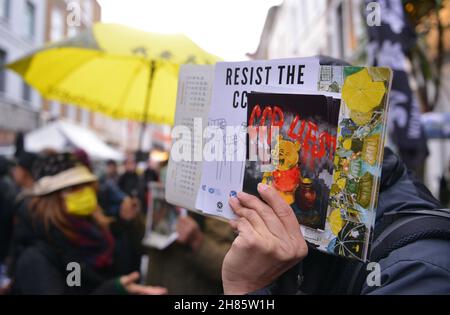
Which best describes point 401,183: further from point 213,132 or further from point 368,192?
point 213,132

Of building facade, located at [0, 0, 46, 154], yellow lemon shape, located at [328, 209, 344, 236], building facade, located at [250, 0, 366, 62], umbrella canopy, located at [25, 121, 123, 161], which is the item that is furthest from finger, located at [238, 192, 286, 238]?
building facade, located at [250, 0, 366, 62]

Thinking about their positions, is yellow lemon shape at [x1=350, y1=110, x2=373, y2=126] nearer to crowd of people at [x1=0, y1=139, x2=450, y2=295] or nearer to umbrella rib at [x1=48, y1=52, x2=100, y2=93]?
Answer: crowd of people at [x1=0, y1=139, x2=450, y2=295]

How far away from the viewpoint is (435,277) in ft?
2.68

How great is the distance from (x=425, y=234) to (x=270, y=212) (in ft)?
1.22

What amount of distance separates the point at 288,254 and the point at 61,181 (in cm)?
182

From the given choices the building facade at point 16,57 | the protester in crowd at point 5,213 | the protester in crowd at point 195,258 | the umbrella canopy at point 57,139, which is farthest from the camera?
the umbrella canopy at point 57,139

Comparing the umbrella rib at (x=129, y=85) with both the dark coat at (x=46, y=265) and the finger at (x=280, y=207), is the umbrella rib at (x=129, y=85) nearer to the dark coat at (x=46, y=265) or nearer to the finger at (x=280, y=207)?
the dark coat at (x=46, y=265)

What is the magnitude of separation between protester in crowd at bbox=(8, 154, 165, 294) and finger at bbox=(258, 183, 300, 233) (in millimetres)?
1330

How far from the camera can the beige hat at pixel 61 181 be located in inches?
88.7

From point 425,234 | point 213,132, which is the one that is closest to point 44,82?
point 213,132

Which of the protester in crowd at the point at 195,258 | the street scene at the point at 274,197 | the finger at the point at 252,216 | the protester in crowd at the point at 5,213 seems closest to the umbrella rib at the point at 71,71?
the protester in crowd at the point at 5,213

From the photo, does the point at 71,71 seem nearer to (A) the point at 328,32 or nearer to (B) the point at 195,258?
(B) the point at 195,258

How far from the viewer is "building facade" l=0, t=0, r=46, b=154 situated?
34.4 feet

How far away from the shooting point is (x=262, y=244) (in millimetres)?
886
